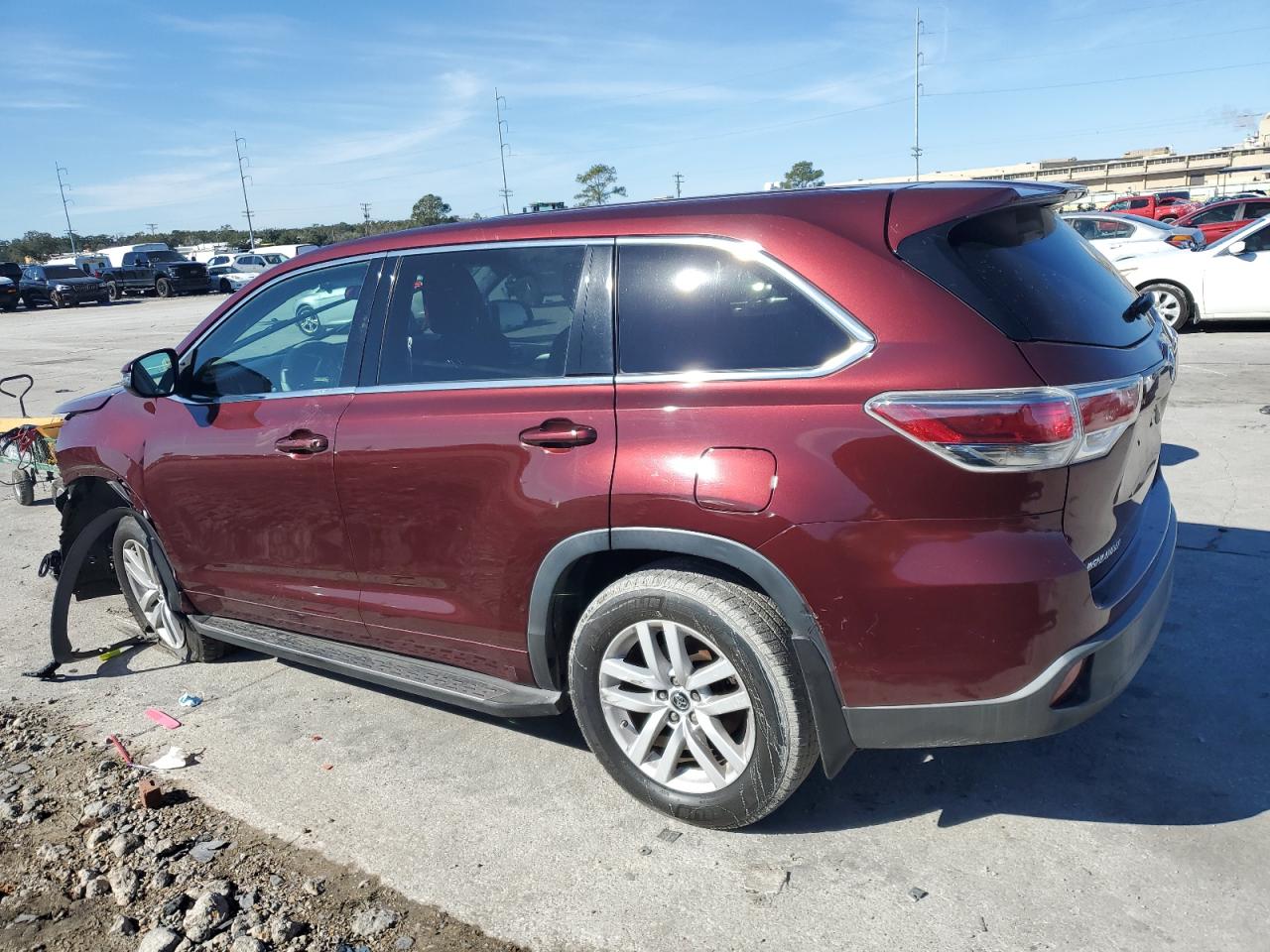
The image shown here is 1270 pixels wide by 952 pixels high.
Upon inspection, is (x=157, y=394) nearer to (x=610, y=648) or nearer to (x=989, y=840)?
(x=610, y=648)

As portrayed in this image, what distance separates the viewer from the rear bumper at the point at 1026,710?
100 inches

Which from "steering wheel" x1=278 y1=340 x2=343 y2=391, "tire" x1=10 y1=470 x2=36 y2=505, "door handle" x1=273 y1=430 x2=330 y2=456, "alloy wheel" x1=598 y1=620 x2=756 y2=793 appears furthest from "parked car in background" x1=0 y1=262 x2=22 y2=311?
"alloy wheel" x1=598 y1=620 x2=756 y2=793

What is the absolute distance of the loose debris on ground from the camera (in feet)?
8.80

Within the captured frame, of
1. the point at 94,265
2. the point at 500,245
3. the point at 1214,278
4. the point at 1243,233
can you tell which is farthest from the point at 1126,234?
the point at 94,265

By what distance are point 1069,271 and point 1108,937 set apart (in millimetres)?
1813

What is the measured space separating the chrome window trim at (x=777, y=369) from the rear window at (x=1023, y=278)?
235 millimetres

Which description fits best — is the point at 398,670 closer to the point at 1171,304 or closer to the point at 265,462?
the point at 265,462

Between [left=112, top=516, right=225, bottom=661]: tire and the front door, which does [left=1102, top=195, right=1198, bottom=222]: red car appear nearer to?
the front door

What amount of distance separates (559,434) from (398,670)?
118cm

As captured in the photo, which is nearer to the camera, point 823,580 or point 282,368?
point 823,580

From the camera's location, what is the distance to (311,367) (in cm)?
384

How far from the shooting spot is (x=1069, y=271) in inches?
116

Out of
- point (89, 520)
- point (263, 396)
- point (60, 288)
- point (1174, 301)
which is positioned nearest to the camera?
point (263, 396)

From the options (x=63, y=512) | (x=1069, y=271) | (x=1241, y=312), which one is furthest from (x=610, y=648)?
(x=1241, y=312)
